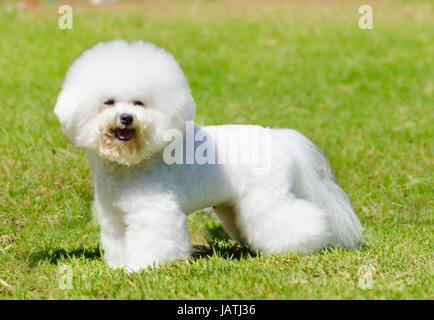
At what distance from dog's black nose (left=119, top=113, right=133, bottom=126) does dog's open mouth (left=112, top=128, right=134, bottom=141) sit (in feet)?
0.24

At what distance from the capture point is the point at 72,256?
429 cm

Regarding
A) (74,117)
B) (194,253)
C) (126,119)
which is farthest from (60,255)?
(126,119)

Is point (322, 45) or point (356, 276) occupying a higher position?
point (322, 45)

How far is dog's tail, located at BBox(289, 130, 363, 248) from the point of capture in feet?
13.9

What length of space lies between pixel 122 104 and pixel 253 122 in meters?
3.27

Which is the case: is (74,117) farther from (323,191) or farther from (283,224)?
(323,191)

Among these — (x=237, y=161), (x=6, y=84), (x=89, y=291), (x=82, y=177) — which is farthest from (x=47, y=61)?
(x=89, y=291)

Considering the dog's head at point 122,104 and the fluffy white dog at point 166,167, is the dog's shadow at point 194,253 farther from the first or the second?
the dog's head at point 122,104

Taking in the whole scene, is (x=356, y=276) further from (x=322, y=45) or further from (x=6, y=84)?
(x=322, y=45)

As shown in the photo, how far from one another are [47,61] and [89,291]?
5.38 metres

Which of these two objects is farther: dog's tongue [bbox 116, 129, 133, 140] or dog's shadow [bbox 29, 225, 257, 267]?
dog's shadow [bbox 29, 225, 257, 267]
